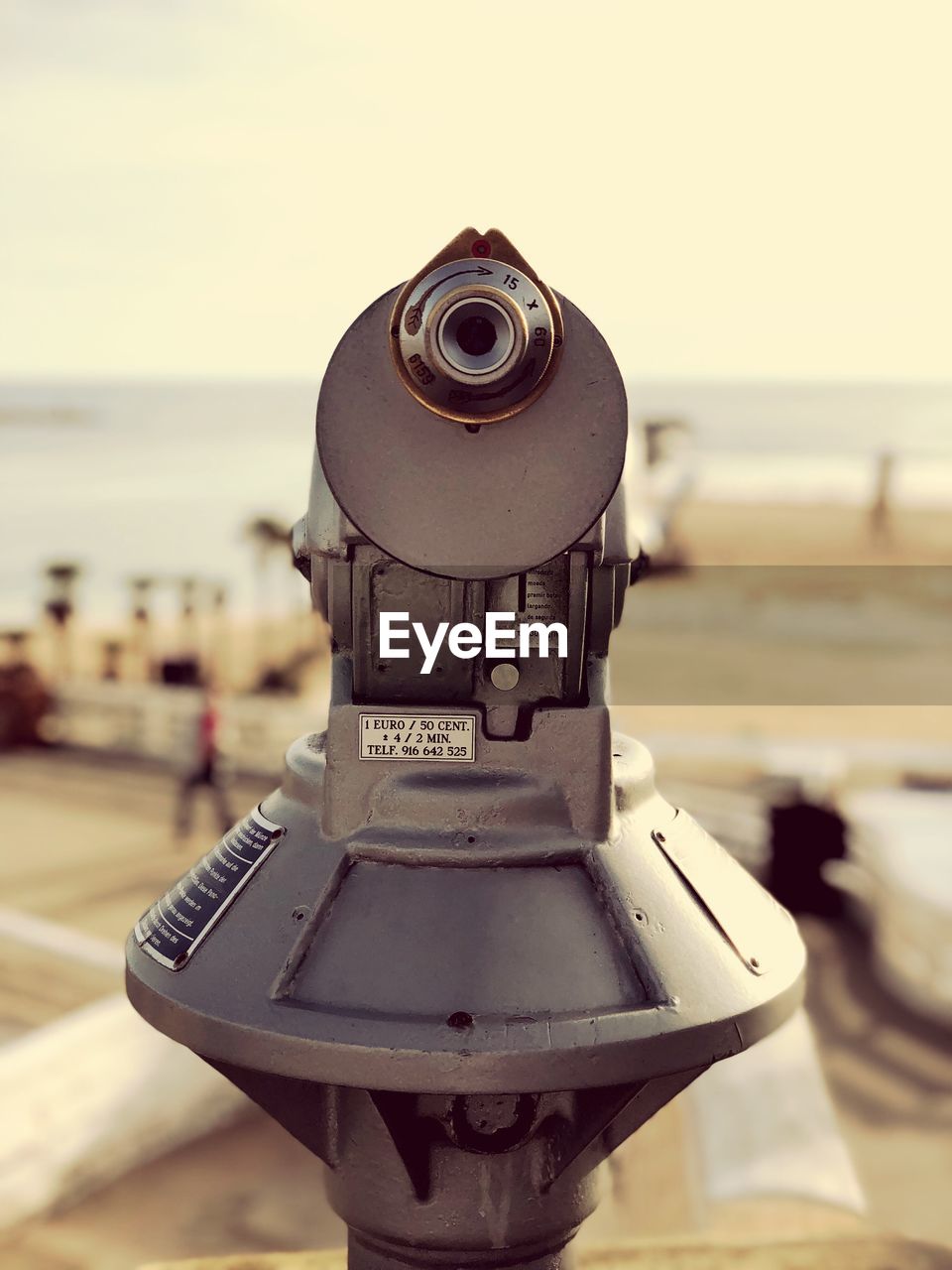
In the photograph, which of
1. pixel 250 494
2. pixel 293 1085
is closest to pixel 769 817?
pixel 293 1085

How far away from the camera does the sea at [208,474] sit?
35656mm

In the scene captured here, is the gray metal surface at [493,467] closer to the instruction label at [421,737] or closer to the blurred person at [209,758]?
the instruction label at [421,737]

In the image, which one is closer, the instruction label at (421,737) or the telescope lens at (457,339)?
the telescope lens at (457,339)

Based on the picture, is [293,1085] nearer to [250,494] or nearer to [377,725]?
[377,725]

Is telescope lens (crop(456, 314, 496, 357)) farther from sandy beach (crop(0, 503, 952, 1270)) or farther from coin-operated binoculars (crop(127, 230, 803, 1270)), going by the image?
sandy beach (crop(0, 503, 952, 1270))

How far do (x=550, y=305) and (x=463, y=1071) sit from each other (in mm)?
1032

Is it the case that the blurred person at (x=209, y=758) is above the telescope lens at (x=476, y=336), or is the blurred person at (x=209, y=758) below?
below

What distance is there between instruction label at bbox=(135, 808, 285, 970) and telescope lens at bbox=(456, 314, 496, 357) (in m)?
0.82

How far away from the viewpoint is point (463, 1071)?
65.9 inches

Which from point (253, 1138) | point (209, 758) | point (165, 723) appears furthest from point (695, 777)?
point (253, 1138)

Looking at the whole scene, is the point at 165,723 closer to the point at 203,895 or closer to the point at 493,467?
the point at 203,895

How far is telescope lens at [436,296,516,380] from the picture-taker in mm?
1716

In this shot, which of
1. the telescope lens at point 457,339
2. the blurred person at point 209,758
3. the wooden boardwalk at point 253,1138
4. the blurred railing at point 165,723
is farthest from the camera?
the blurred railing at point 165,723

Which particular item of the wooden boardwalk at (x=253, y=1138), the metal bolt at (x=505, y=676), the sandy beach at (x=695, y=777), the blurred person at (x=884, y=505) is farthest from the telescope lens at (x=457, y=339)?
the blurred person at (x=884, y=505)
